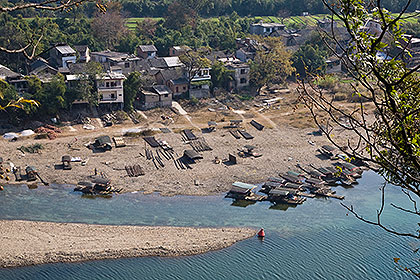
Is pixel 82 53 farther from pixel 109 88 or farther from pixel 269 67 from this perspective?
pixel 269 67

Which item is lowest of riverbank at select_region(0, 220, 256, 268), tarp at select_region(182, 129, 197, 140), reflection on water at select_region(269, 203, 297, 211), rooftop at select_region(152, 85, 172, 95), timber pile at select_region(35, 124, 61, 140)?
timber pile at select_region(35, 124, 61, 140)

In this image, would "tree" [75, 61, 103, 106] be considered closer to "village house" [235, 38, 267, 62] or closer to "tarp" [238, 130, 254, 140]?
"tarp" [238, 130, 254, 140]

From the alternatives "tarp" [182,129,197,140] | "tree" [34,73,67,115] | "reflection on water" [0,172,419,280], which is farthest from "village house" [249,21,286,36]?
"reflection on water" [0,172,419,280]

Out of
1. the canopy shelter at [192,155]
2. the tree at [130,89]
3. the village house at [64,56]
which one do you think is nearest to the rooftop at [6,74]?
the village house at [64,56]

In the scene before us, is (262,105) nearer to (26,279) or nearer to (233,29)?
(233,29)

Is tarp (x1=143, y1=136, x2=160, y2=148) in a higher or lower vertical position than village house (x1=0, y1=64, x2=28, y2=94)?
lower
